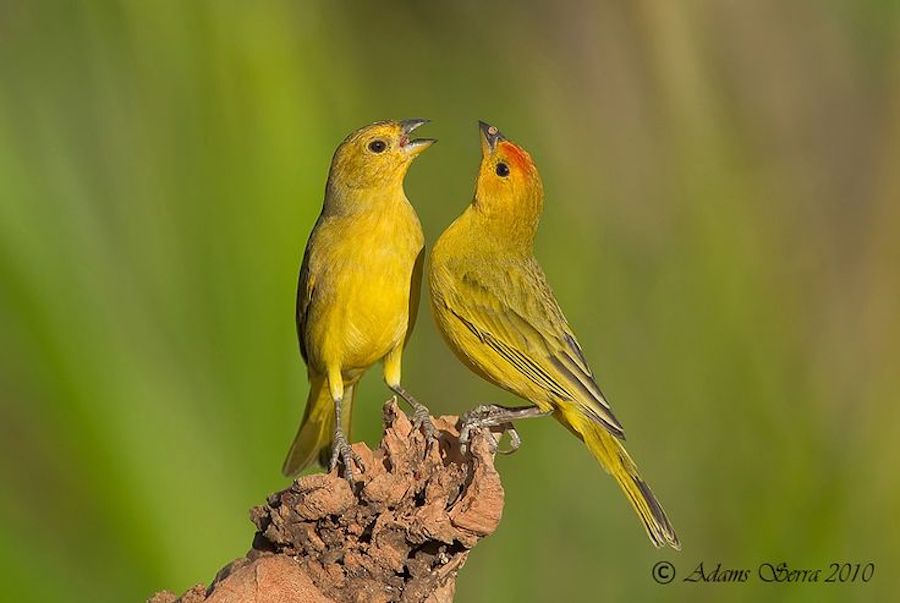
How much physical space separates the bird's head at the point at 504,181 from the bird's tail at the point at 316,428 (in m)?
0.90

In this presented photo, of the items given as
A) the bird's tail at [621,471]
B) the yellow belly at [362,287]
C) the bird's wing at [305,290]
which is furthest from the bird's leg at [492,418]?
the bird's wing at [305,290]

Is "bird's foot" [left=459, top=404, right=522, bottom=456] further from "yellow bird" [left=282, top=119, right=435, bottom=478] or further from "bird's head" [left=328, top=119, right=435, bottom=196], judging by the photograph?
"bird's head" [left=328, top=119, right=435, bottom=196]

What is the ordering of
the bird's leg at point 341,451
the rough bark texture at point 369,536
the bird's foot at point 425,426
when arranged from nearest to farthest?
the rough bark texture at point 369,536 < the bird's foot at point 425,426 < the bird's leg at point 341,451

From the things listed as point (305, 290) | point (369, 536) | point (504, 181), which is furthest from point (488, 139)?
point (369, 536)

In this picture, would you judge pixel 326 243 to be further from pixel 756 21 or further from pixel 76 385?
pixel 756 21

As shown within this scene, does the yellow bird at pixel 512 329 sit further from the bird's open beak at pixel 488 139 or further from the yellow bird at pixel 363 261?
the yellow bird at pixel 363 261

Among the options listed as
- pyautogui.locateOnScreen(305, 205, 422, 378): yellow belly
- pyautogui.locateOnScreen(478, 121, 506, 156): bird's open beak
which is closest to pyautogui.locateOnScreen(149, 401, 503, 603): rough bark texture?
pyautogui.locateOnScreen(305, 205, 422, 378): yellow belly

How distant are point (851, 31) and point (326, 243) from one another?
101 inches

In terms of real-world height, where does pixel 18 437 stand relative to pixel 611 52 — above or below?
below

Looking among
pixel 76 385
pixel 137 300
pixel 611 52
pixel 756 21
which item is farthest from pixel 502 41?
pixel 76 385

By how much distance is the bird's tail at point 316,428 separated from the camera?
17.6 feet

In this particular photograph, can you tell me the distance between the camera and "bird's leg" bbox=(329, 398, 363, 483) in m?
4.20

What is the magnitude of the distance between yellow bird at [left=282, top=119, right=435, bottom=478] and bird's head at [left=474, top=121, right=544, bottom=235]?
201mm

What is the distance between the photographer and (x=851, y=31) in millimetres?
6434
